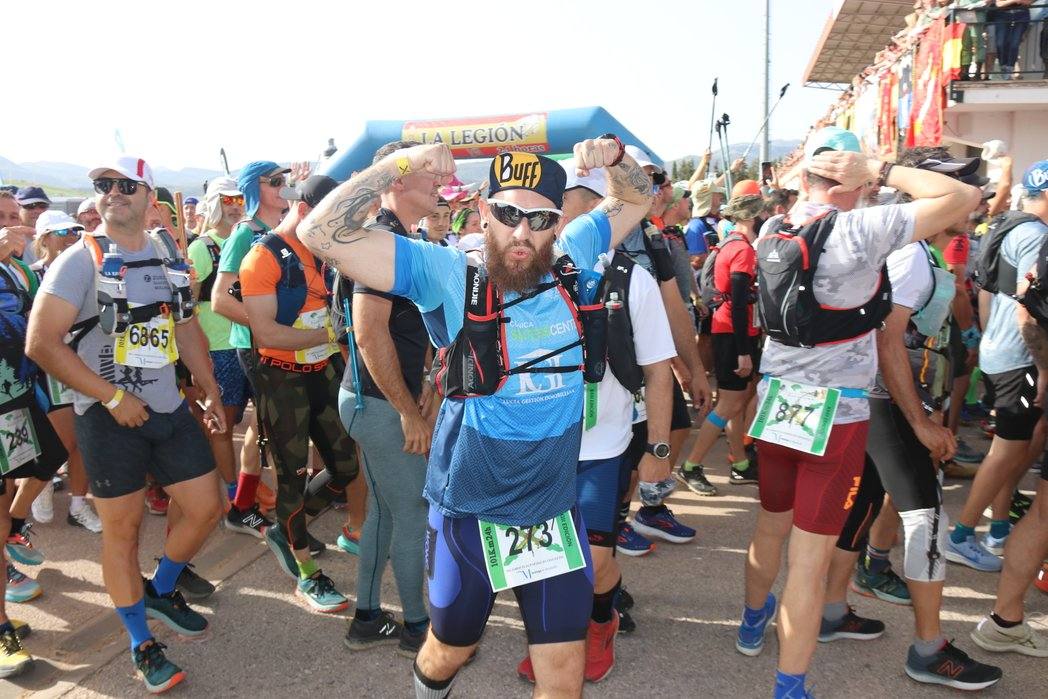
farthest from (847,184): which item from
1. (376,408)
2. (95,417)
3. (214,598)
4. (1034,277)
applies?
(214,598)

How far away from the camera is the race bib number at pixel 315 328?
399 centimetres

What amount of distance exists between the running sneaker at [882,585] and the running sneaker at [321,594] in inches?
109

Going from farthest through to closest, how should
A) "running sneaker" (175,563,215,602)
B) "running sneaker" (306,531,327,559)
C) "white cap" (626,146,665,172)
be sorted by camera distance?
"running sneaker" (306,531,327,559) < "running sneaker" (175,563,215,602) < "white cap" (626,146,665,172)

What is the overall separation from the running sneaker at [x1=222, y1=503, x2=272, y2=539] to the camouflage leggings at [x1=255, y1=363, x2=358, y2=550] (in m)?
1.03

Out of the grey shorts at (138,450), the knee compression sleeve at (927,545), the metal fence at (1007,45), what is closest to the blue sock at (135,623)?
the grey shorts at (138,450)

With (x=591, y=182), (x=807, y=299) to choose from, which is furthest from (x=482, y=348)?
(x=591, y=182)

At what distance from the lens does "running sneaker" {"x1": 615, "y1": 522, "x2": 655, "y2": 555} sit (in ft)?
15.0

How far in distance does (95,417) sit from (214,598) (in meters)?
1.39

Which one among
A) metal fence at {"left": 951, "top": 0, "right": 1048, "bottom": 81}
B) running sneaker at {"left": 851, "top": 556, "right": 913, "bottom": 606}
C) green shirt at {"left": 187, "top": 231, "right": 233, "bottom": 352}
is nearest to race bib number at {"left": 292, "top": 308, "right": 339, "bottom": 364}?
green shirt at {"left": 187, "top": 231, "right": 233, "bottom": 352}

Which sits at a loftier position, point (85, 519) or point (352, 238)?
point (352, 238)

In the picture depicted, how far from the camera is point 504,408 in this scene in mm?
2242

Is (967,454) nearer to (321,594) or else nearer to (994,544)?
(994,544)

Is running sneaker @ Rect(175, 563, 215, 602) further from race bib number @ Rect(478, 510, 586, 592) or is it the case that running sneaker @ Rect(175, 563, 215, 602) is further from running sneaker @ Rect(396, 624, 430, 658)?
race bib number @ Rect(478, 510, 586, 592)

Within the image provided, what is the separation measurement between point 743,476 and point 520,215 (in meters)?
4.25
